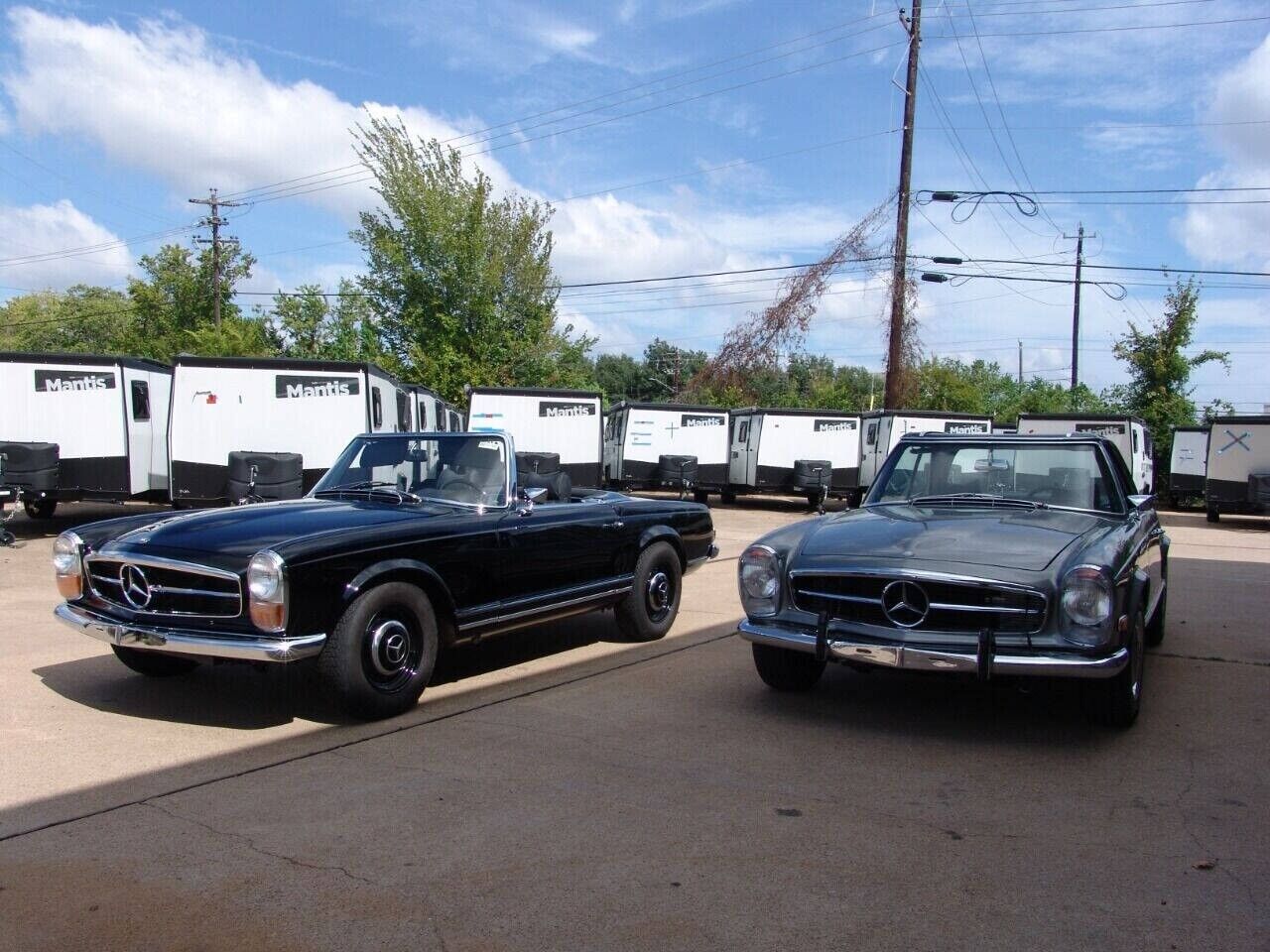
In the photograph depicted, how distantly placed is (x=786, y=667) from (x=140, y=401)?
13.0 metres

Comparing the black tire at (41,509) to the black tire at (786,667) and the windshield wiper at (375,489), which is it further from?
the black tire at (786,667)

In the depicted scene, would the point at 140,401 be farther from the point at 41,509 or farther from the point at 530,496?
the point at 530,496

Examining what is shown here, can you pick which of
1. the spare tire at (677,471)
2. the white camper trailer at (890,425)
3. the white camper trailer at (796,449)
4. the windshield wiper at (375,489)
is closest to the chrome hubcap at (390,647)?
the windshield wiper at (375,489)

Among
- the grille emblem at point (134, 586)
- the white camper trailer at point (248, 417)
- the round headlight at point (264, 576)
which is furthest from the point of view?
the white camper trailer at point (248, 417)

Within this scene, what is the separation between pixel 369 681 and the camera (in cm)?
536

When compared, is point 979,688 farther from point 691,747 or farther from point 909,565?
point 691,747

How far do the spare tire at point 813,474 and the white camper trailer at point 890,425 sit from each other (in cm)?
96

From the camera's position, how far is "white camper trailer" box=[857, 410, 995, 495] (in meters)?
24.2

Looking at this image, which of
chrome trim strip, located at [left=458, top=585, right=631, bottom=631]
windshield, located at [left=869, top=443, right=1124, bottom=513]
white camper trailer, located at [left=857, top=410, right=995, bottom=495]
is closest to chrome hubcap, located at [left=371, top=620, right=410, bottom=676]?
chrome trim strip, located at [left=458, top=585, right=631, bottom=631]

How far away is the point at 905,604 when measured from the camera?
16.6 feet

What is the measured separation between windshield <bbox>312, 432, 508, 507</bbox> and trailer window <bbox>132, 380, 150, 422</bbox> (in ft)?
32.6

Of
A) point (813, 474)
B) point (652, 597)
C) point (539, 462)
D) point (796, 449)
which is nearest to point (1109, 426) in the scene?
point (813, 474)

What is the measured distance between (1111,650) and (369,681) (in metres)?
3.69

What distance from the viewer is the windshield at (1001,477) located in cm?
618
